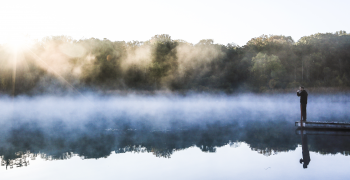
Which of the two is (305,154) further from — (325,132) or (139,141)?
(139,141)

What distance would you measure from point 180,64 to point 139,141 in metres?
45.8

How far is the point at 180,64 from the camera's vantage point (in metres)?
56.7

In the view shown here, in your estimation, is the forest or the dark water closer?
the dark water

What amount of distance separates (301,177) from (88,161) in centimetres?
576

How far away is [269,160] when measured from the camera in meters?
8.01

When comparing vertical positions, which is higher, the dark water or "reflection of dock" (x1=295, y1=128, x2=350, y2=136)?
"reflection of dock" (x1=295, y1=128, x2=350, y2=136)

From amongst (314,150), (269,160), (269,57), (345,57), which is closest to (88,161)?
(269,160)

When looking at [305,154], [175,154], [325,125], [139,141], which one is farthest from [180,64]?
[305,154]

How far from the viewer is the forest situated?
4853cm

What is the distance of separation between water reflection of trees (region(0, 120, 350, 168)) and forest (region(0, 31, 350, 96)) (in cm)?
3599

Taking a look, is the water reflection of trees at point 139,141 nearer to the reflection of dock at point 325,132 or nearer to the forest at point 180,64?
the reflection of dock at point 325,132

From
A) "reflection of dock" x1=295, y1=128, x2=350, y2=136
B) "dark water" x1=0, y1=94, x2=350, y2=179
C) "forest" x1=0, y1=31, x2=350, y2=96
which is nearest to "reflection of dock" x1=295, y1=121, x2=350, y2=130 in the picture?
"reflection of dock" x1=295, y1=128, x2=350, y2=136

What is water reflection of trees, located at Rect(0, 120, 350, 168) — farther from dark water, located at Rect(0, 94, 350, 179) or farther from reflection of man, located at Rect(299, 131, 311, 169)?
reflection of man, located at Rect(299, 131, 311, 169)

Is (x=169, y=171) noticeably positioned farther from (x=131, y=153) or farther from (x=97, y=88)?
(x=97, y=88)
